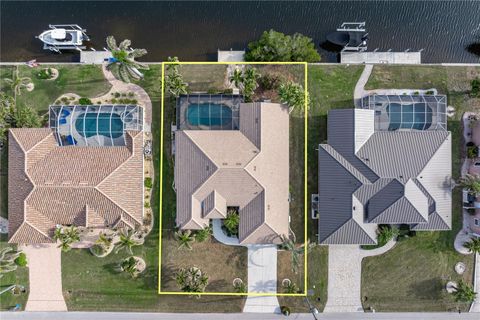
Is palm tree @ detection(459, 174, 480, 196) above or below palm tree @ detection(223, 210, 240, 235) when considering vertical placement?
above

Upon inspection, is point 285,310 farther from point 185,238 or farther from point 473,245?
point 473,245

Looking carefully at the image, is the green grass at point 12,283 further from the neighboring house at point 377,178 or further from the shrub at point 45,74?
the neighboring house at point 377,178

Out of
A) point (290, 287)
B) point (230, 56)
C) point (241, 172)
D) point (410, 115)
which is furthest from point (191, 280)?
point (410, 115)

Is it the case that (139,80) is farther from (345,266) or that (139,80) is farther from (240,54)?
(345,266)

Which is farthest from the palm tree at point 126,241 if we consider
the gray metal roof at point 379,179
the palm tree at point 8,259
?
the gray metal roof at point 379,179

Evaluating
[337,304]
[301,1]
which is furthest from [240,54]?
[337,304]

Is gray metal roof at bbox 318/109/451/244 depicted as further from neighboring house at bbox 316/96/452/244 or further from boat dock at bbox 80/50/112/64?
boat dock at bbox 80/50/112/64

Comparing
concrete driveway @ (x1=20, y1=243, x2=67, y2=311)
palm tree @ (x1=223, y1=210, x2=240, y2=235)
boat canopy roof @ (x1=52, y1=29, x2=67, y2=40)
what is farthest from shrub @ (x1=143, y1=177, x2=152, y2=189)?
boat canopy roof @ (x1=52, y1=29, x2=67, y2=40)
